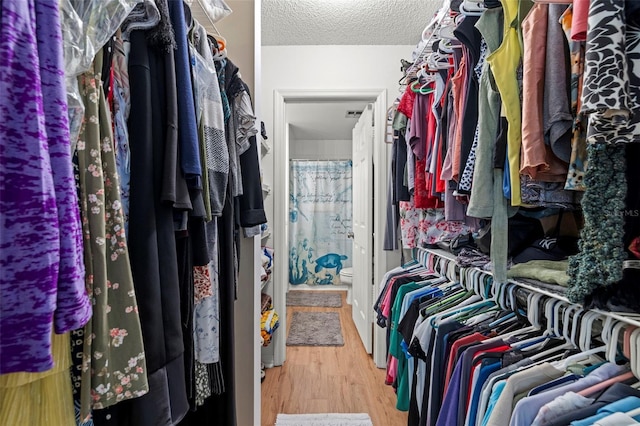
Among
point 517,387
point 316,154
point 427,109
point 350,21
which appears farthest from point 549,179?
point 316,154

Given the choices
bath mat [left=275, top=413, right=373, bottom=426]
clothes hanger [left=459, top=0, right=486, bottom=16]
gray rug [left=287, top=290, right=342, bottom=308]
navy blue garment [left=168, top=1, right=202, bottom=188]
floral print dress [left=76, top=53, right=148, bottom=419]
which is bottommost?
gray rug [left=287, top=290, right=342, bottom=308]

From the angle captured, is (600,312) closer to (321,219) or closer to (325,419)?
(325,419)

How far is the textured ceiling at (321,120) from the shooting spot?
3.91 meters

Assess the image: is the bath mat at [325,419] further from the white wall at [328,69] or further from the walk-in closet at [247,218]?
the white wall at [328,69]

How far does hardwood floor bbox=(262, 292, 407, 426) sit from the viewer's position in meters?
2.09

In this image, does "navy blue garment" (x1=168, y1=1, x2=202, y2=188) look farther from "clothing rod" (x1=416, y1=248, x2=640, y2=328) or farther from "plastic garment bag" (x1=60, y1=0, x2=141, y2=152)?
"clothing rod" (x1=416, y1=248, x2=640, y2=328)

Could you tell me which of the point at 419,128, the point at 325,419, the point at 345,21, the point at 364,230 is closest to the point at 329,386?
the point at 325,419

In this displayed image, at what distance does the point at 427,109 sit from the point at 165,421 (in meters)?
1.66

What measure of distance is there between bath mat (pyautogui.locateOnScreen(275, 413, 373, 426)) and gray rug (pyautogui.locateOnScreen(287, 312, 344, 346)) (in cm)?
102

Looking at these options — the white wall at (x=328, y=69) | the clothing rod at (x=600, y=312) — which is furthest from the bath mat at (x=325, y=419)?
the white wall at (x=328, y=69)

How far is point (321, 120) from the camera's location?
14.4 feet

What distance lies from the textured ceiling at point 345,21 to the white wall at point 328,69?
56 mm

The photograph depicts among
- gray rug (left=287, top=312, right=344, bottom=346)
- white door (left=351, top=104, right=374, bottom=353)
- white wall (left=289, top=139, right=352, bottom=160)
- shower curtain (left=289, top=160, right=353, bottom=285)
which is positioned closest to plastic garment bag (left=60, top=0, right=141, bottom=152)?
white door (left=351, top=104, right=374, bottom=353)

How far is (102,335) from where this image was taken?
579 mm
